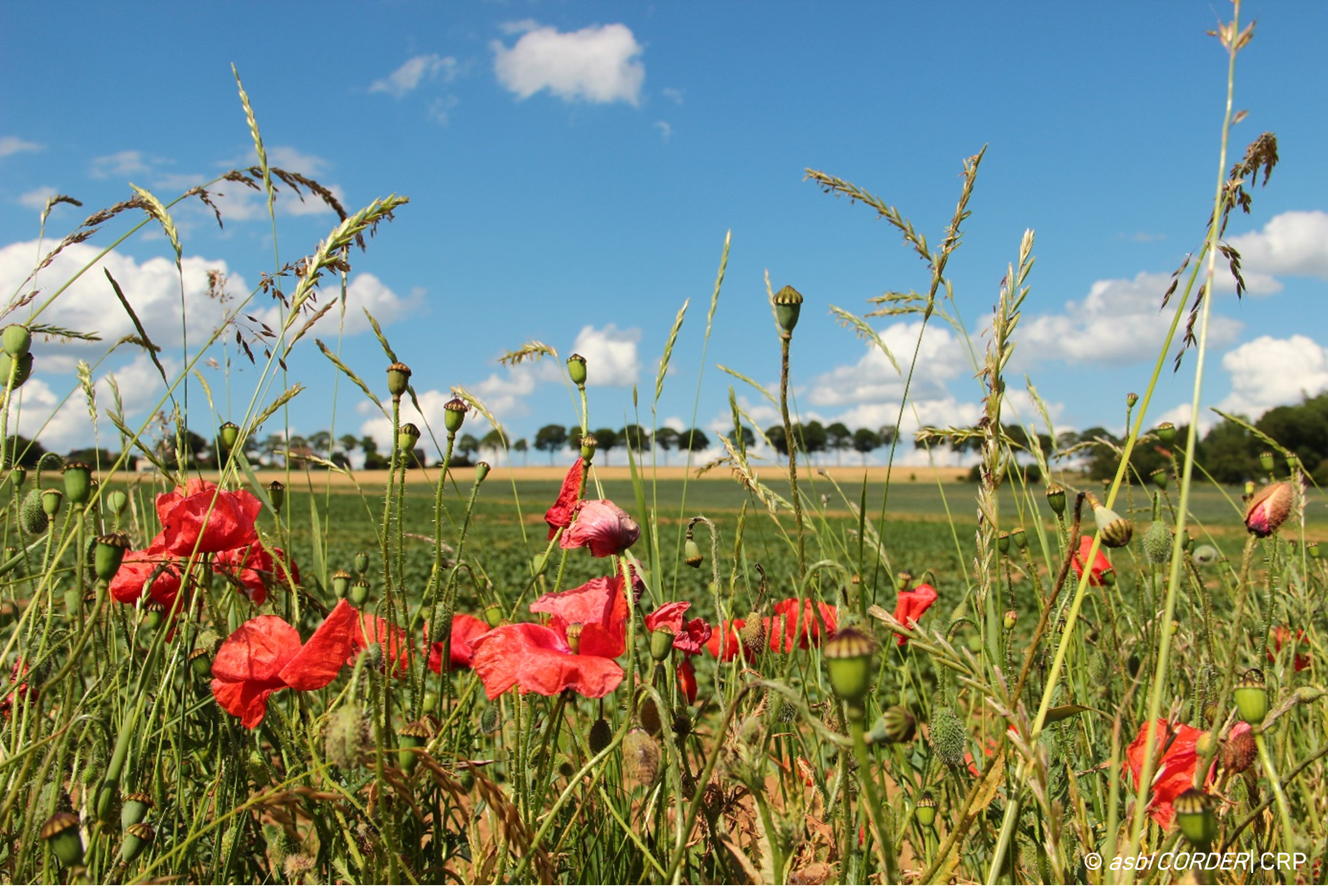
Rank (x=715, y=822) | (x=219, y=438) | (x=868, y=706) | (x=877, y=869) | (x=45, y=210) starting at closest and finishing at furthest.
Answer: (x=715, y=822) → (x=877, y=869) → (x=868, y=706) → (x=219, y=438) → (x=45, y=210)

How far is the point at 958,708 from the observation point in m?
1.70

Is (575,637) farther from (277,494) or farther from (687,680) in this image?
(277,494)

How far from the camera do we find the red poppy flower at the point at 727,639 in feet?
3.27

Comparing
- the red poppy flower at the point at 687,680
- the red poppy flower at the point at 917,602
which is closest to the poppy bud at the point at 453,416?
the red poppy flower at the point at 687,680

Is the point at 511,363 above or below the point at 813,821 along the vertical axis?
above

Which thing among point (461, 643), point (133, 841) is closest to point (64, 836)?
point (133, 841)

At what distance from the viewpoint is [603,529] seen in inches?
34.4

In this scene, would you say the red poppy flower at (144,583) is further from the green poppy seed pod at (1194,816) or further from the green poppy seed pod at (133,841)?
the green poppy seed pod at (1194,816)

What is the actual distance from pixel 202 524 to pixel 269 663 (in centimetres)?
19

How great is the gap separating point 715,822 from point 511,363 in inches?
31.1

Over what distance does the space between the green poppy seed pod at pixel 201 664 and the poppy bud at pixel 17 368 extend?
371 millimetres

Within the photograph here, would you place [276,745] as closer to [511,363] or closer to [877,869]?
[511,363]

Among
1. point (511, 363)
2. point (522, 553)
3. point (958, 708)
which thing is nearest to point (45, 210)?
point (511, 363)

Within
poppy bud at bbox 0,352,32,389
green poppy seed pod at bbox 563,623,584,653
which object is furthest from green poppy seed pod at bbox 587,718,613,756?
poppy bud at bbox 0,352,32,389
